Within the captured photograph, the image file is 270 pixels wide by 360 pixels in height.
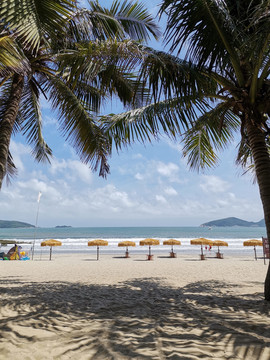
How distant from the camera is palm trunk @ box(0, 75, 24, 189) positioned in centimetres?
459

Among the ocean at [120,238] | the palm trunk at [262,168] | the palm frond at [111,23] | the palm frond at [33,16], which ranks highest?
the palm frond at [111,23]

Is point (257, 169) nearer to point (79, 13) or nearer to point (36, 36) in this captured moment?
point (36, 36)

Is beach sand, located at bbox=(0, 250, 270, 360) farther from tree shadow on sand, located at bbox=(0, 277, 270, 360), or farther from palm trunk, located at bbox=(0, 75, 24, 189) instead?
palm trunk, located at bbox=(0, 75, 24, 189)

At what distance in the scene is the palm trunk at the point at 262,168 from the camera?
4.75 metres

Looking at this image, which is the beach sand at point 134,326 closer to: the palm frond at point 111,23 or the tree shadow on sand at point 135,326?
the tree shadow on sand at point 135,326

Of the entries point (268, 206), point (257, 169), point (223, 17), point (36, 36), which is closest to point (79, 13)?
point (36, 36)

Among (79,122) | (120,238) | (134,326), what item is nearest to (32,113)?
(79,122)

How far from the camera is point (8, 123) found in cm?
481

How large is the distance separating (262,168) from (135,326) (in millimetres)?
3755

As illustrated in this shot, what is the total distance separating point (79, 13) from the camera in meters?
5.50

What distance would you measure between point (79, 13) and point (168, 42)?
2646 mm

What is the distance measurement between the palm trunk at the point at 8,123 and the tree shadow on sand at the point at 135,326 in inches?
105

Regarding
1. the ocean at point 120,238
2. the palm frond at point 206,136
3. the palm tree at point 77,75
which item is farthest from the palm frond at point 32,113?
the ocean at point 120,238

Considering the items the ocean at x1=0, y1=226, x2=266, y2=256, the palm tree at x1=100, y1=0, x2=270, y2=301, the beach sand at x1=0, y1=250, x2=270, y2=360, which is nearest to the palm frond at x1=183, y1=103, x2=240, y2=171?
the palm tree at x1=100, y1=0, x2=270, y2=301
